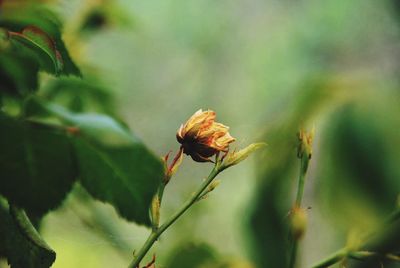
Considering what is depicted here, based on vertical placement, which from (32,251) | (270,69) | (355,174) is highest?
(270,69)

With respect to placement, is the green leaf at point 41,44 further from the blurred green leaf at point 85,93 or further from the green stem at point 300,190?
the blurred green leaf at point 85,93

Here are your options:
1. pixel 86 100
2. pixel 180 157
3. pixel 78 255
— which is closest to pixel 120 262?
pixel 78 255

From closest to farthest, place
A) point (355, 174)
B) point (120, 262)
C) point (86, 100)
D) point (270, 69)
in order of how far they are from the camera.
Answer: point (355, 174) → point (86, 100) → point (120, 262) → point (270, 69)

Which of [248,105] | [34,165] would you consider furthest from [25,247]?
[248,105]

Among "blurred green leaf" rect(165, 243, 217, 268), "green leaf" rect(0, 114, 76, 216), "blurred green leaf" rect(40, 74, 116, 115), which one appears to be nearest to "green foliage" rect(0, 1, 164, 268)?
"green leaf" rect(0, 114, 76, 216)

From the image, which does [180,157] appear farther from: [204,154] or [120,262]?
[120,262]

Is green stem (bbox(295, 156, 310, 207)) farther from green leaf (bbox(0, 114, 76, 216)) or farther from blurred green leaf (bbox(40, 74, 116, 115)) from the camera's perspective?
blurred green leaf (bbox(40, 74, 116, 115))

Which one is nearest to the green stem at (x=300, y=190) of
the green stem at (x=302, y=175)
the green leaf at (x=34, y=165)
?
the green stem at (x=302, y=175)
